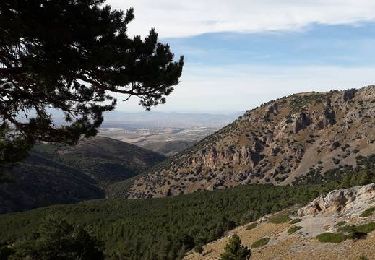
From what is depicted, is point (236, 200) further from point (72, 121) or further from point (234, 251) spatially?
point (72, 121)

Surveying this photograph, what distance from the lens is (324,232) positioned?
46375mm

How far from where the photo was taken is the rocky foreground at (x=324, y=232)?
1601 inches

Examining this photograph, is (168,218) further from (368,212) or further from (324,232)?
(368,212)

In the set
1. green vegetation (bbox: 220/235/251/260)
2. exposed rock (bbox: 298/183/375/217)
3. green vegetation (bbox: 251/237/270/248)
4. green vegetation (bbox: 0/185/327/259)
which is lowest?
green vegetation (bbox: 0/185/327/259)

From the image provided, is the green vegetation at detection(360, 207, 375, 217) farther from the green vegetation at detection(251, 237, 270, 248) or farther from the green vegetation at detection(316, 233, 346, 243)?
the green vegetation at detection(251, 237, 270, 248)

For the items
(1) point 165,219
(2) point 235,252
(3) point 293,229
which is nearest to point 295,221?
(3) point 293,229

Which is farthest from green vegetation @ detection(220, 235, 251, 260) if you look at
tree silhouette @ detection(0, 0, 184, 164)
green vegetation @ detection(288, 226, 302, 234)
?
tree silhouette @ detection(0, 0, 184, 164)

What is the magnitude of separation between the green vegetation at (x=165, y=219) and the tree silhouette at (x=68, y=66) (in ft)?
184

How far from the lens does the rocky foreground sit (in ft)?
133

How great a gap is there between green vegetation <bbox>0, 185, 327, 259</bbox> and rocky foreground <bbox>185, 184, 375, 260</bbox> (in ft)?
74.8

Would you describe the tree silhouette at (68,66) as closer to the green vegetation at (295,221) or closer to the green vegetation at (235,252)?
A: the green vegetation at (235,252)

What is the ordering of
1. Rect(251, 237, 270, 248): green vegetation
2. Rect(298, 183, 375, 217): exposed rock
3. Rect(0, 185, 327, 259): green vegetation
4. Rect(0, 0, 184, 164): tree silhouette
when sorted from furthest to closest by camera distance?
1. Rect(0, 185, 327, 259): green vegetation
2. Rect(251, 237, 270, 248): green vegetation
3. Rect(298, 183, 375, 217): exposed rock
4. Rect(0, 0, 184, 164): tree silhouette

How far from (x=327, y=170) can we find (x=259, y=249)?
148735mm

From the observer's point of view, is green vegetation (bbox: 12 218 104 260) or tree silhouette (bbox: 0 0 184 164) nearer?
tree silhouette (bbox: 0 0 184 164)
